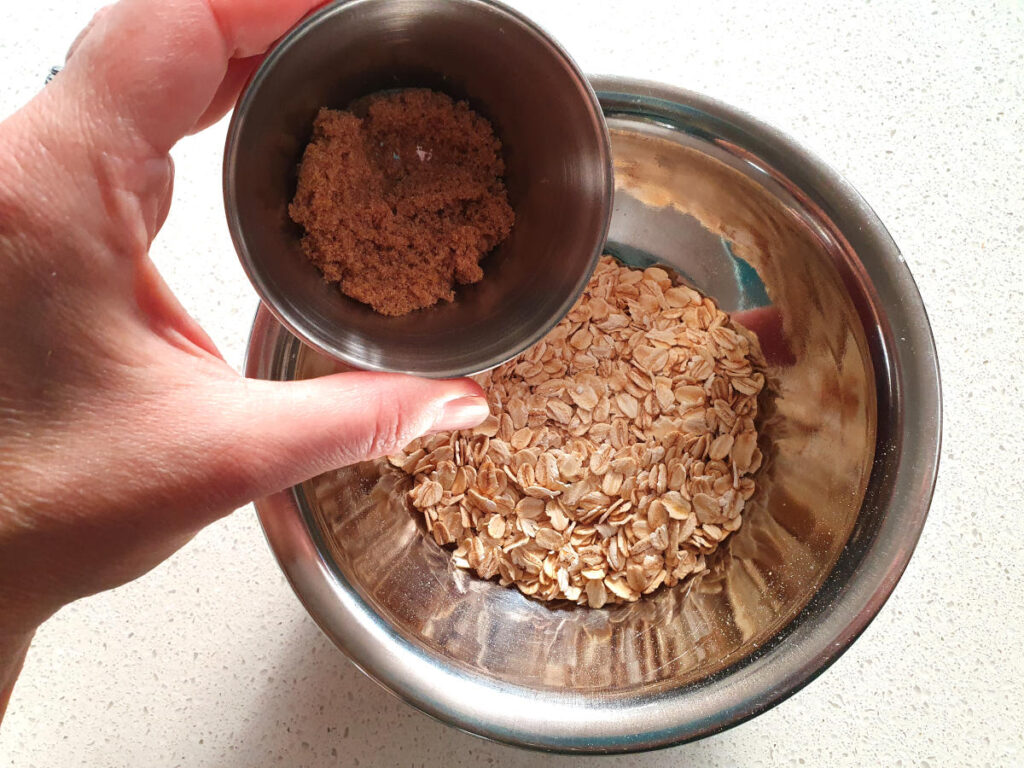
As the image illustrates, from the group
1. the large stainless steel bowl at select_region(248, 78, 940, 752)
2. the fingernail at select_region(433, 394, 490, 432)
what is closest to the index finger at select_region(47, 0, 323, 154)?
the large stainless steel bowl at select_region(248, 78, 940, 752)

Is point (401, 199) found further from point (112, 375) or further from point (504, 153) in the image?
point (112, 375)

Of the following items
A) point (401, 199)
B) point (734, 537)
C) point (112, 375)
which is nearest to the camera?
point (112, 375)

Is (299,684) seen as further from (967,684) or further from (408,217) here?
(967,684)

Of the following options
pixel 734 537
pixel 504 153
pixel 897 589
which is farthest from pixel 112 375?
pixel 897 589

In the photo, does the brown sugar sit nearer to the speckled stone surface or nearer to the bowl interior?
the bowl interior

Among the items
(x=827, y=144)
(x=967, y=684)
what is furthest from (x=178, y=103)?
(x=967, y=684)

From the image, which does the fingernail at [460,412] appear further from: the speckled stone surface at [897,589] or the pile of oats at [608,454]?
the speckled stone surface at [897,589]

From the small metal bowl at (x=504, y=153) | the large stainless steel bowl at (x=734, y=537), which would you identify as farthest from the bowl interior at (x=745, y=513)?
the small metal bowl at (x=504, y=153)
